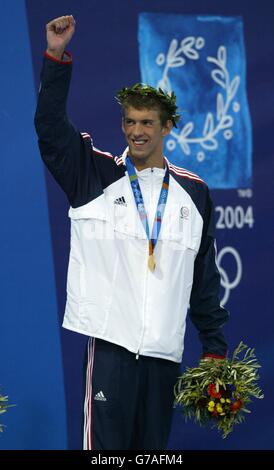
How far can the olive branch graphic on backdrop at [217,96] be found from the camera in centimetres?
513

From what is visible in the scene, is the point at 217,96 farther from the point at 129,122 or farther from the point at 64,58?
the point at 64,58

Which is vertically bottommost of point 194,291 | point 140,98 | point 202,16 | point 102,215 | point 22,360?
point 22,360

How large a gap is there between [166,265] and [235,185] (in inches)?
53.7

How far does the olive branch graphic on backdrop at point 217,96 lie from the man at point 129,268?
0.97 m

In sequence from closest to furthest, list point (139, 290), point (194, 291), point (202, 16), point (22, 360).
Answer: point (139, 290), point (194, 291), point (22, 360), point (202, 16)

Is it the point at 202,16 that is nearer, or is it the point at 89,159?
the point at 89,159

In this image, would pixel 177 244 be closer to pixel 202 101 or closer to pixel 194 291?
pixel 194 291

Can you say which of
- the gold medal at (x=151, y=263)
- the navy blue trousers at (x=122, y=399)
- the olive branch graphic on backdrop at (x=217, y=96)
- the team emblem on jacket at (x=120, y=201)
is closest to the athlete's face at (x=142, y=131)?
the team emblem on jacket at (x=120, y=201)

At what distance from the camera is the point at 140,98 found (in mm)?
4090

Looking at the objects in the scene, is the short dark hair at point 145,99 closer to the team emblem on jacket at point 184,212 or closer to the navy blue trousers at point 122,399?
the team emblem on jacket at point 184,212

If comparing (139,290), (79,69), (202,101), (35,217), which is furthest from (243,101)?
(139,290)

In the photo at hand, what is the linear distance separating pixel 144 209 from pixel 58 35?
78cm

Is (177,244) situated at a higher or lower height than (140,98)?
lower

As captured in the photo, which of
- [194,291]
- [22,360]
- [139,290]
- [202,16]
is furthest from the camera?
[202,16]
